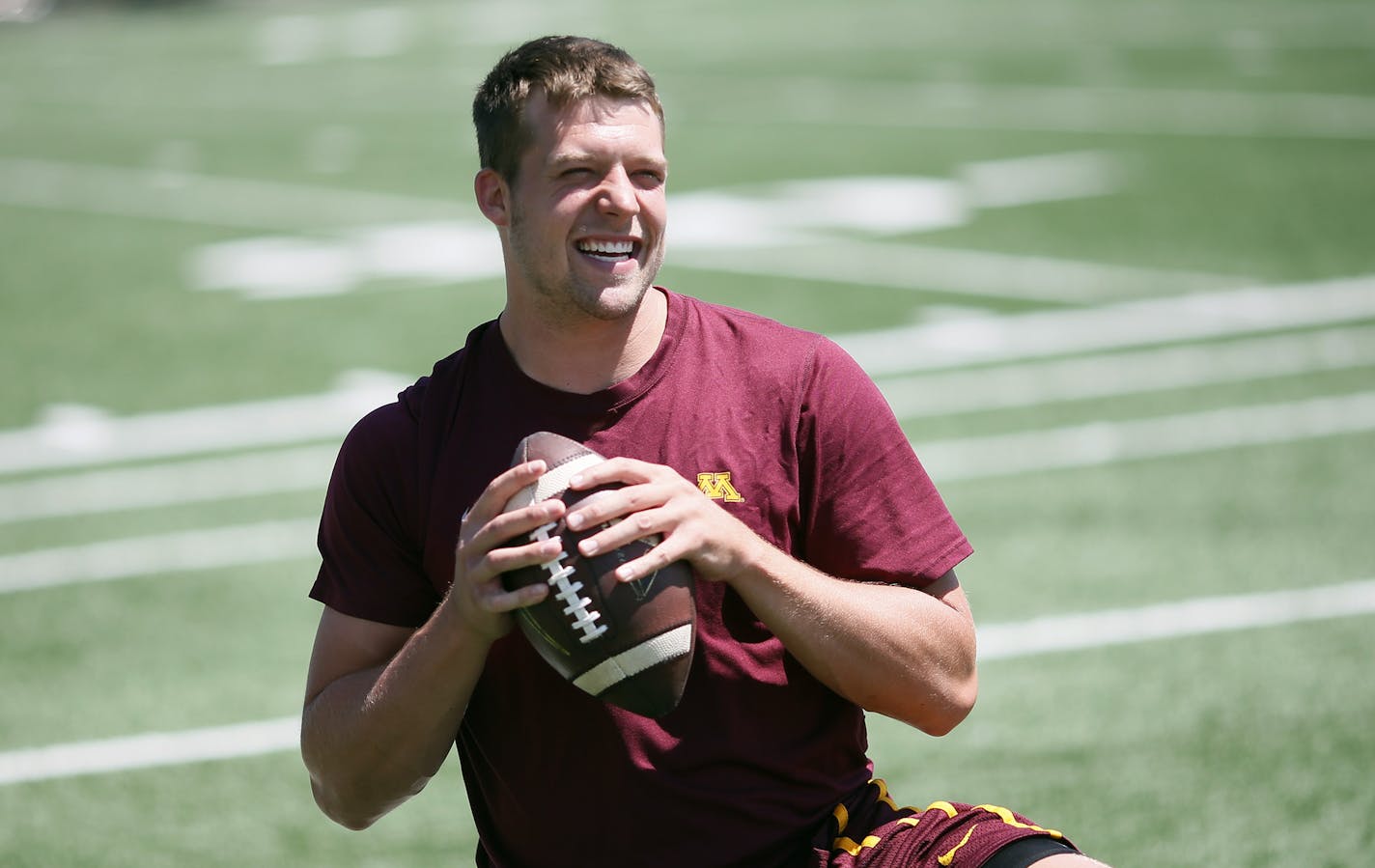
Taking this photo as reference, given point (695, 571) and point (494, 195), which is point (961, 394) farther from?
point (695, 571)

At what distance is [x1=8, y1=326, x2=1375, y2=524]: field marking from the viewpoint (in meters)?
9.46

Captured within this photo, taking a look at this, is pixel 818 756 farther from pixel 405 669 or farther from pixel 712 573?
pixel 405 669

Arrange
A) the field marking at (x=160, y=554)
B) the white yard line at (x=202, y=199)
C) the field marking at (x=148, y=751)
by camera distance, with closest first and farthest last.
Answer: the field marking at (x=148, y=751) < the field marking at (x=160, y=554) < the white yard line at (x=202, y=199)

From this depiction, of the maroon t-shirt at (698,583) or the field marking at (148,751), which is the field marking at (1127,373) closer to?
the field marking at (148,751)

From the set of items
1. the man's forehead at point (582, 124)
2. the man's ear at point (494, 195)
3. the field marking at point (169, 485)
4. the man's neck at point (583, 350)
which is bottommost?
the field marking at point (169, 485)

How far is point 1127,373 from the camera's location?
10.5 meters

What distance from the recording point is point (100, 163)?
19547 mm

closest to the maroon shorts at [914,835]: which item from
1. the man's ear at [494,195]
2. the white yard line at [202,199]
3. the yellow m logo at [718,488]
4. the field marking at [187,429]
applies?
the yellow m logo at [718,488]

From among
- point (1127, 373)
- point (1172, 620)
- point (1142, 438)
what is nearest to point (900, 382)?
point (1127, 373)

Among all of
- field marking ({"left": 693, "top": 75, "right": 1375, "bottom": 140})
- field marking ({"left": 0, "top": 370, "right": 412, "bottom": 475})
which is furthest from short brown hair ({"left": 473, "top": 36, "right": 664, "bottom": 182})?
field marking ({"left": 693, "top": 75, "right": 1375, "bottom": 140})

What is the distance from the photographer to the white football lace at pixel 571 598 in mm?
3328

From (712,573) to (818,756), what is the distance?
57 cm

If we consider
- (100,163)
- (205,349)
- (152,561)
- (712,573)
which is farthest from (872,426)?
(100,163)

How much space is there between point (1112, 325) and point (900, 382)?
1.68 metres
